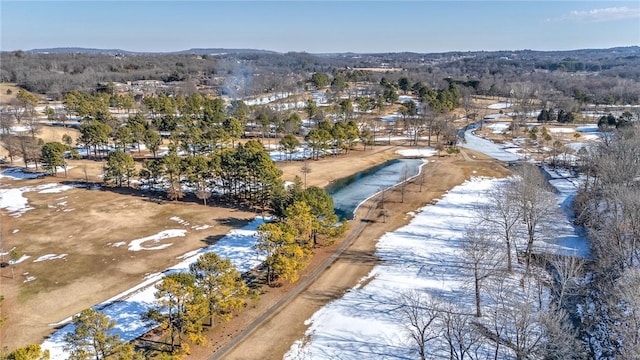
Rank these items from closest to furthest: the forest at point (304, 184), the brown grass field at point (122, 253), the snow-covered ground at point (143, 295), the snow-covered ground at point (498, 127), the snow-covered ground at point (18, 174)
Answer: the forest at point (304, 184) < the snow-covered ground at point (143, 295) < the brown grass field at point (122, 253) < the snow-covered ground at point (18, 174) < the snow-covered ground at point (498, 127)

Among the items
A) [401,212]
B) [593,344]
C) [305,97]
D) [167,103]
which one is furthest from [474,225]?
[305,97]

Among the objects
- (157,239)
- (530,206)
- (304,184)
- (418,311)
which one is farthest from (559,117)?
(157,239)

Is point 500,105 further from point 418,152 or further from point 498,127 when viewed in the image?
point 418,152

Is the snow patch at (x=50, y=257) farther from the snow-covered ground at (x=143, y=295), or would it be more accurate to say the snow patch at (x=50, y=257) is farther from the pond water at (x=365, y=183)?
the pond water at (x=365, y=183)

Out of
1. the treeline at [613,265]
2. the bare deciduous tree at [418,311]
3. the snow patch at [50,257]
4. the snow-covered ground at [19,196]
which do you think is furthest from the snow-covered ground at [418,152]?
the snow patch at [50,257]

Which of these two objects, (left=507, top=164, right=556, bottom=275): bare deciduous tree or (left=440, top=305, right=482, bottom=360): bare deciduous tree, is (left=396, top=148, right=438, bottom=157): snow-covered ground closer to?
(left=507, top=164, right=556, bottom=275): bare deciduous tree

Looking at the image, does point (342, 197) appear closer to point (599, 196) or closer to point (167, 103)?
point (599, 196)
